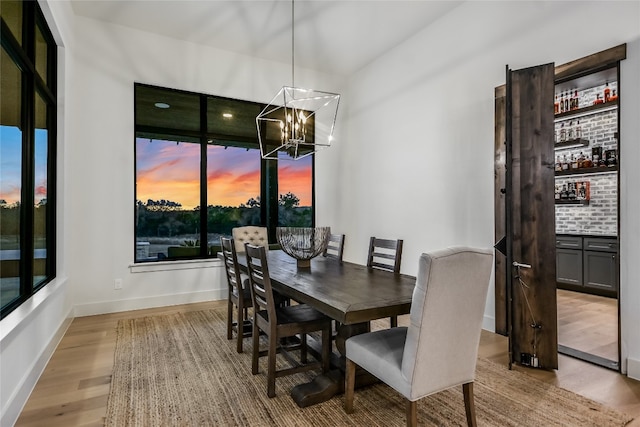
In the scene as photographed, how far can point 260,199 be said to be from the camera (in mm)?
5434

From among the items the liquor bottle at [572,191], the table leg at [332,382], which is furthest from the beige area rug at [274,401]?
the liquor bottle at [572,191]

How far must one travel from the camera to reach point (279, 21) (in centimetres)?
424

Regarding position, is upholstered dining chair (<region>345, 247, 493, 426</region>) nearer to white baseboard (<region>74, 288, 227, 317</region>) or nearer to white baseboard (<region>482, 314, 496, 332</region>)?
white baseboard (<region>482, 314, 496, 332</region>)

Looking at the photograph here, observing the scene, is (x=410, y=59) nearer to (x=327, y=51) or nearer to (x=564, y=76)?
(x=327, y=51)

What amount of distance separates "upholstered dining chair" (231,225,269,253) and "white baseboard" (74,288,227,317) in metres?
0.87

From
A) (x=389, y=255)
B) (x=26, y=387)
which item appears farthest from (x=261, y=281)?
(x=26, y=387)

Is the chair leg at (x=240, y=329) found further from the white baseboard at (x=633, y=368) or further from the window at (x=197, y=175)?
the white baseboard at (x=633, y=368)

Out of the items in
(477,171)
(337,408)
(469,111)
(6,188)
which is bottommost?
(337,408)

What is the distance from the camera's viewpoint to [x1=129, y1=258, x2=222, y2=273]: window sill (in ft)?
14.7

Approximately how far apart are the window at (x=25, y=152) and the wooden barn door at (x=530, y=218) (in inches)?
136

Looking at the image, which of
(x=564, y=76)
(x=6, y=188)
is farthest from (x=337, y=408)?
(x=564, y=76)

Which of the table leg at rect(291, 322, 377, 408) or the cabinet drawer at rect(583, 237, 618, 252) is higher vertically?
the cabinet drawer at rect(583, 237, 618, 252)

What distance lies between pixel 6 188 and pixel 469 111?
3.97 meters

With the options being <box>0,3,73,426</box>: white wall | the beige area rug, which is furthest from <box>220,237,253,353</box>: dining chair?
<box>0,3,73,426</box>: white wall
